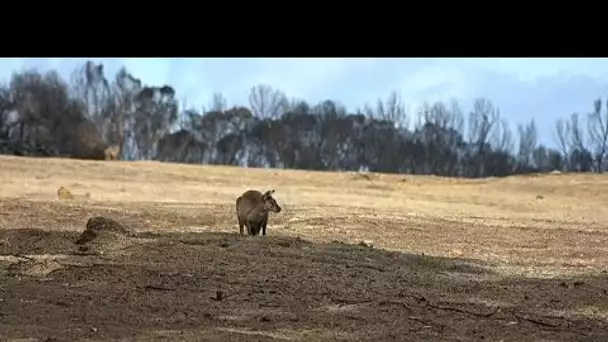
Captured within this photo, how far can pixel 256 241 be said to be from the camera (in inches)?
412

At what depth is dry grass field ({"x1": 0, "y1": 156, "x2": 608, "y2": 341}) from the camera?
6.63m

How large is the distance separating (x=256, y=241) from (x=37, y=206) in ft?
20.9

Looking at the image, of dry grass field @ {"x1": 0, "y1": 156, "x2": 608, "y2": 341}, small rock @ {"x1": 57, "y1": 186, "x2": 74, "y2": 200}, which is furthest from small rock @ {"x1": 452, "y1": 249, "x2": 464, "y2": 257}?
small rock @ {"x1": 57, "y1": 186, "x2": 74, "y2": 200}

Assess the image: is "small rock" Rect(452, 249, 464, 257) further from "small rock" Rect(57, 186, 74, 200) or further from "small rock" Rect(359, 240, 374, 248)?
"small rock" Rect(57, 186, 74, 200)

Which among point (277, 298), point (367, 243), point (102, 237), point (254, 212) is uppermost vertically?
point (254, 212)

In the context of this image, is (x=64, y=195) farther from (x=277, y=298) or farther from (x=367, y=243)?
(x=277, y=298)

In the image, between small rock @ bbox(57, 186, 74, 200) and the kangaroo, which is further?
small rock @ bbox(57, 186, 74, 200)

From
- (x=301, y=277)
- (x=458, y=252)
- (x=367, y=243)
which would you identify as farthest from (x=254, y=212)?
(x=301, y=277)

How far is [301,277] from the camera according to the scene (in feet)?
28.1

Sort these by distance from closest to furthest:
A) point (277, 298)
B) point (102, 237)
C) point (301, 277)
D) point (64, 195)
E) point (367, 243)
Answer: point (277, 298), point (301, 277), point (102, 237), point (367, 243), point (64, 195)

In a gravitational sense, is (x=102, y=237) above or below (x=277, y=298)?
above

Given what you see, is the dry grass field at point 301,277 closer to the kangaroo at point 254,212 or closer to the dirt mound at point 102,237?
the dirt mound at point 102,237

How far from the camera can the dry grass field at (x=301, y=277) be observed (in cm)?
663

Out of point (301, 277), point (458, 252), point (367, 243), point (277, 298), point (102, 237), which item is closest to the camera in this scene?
point (277, 298)
